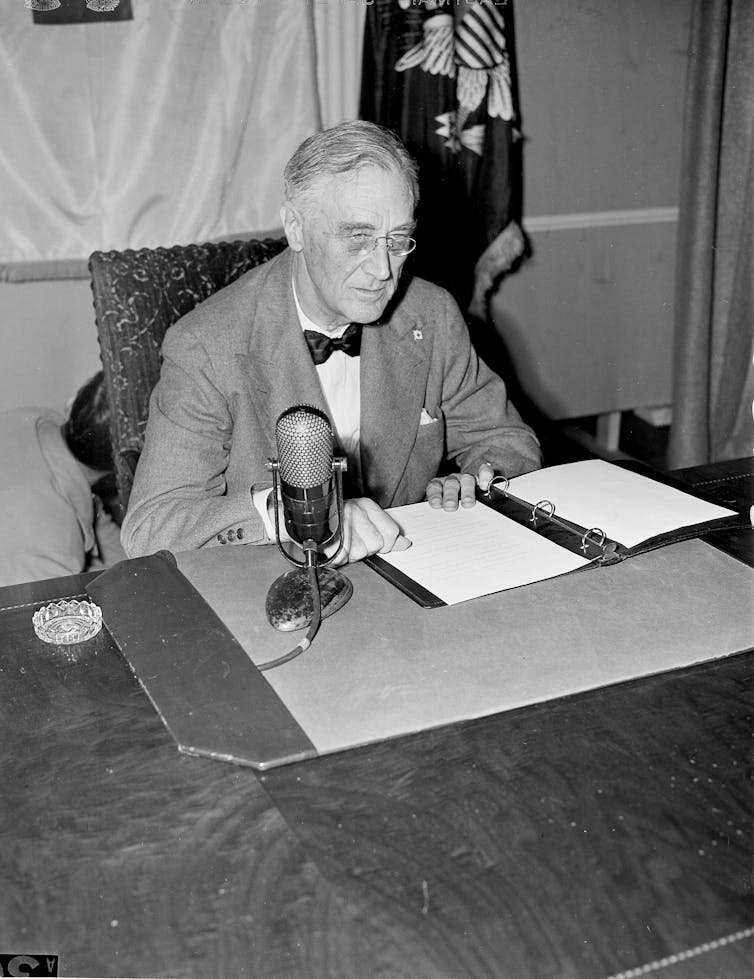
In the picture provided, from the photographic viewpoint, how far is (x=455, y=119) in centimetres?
339

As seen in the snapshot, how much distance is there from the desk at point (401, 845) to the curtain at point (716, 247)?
9.76ft

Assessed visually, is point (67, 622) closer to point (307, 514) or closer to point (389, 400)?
point (307, 514)

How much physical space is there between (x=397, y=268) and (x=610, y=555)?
0.71m

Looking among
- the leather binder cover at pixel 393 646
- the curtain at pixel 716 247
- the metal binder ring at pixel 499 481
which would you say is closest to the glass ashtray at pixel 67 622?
the leather binder cover at pixel 393 646

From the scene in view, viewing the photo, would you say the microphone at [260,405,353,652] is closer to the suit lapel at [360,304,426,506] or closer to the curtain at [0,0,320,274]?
the suit lapel at [360,304,426,506]

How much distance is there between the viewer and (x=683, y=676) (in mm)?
1203

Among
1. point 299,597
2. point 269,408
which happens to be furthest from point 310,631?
point 269,408

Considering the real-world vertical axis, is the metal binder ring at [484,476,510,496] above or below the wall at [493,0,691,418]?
below

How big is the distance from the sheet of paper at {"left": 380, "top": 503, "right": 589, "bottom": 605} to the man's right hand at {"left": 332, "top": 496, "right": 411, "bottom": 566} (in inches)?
0.8

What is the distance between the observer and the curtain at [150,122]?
116 inches

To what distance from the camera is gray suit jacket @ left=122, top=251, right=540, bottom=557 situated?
1762 mm

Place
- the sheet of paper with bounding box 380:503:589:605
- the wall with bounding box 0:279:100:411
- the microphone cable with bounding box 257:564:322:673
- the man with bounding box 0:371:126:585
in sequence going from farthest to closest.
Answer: the wall with bounding box 0:279:100:411 < the man with bounding box 0:371:126:585 < the sheet of paper with bounding box 380:503:589:605 < the microphone cable with bounding box 257:564:322:673

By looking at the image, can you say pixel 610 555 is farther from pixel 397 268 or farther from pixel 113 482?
pixel 113 482

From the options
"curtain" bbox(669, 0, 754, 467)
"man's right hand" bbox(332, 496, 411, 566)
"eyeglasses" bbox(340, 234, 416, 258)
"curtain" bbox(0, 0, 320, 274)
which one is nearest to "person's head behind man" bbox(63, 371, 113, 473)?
"curtain" bbox(0, 0, 320, 274)
